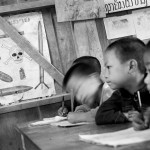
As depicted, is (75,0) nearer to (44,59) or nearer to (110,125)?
(44,59)

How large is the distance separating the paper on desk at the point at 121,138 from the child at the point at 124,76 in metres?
0.67

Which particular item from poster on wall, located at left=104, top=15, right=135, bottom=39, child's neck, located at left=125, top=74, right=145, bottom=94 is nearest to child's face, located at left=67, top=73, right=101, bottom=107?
child's neck, located at left=125, top=74, right=145, bottom=94

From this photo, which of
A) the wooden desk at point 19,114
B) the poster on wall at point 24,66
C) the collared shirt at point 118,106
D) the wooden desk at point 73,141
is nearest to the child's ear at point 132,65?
the collared shirt at point 118,106

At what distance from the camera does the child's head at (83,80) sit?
12.3 feet

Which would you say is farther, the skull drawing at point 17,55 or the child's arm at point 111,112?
the skull drawing at point 17,55

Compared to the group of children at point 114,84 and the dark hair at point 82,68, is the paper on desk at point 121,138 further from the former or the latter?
the dark hair at point 82,68

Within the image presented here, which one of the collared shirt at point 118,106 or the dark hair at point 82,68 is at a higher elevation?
the dark hair at point 82,68

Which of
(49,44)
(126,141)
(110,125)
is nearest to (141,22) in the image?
(49,44)

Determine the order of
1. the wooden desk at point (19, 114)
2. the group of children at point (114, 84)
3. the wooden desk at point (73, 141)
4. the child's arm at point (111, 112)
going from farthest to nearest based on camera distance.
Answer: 1. the wooden desk at point (19, 114)
2. the group of children at point (114, 84)
3. the child's arm at point (111, 112)
4. the wooden desk at point (73, 141)

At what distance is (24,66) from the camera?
20.0 feet

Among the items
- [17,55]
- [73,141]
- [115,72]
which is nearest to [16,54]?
[17,55]

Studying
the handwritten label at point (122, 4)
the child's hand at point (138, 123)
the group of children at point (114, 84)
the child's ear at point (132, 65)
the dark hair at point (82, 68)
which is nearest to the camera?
the child's hand at point (138, 123)

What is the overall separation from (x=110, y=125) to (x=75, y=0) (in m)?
3.44

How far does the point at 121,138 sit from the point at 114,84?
1459mm
